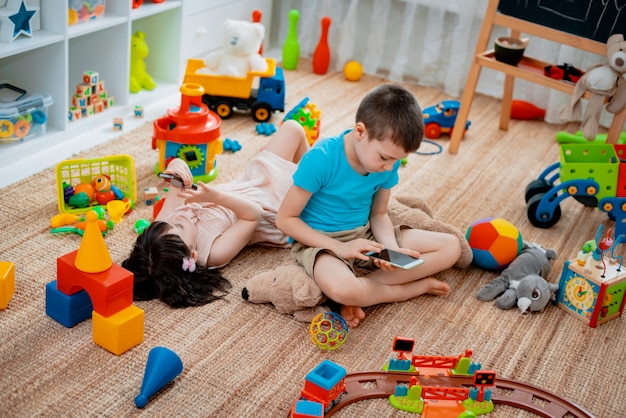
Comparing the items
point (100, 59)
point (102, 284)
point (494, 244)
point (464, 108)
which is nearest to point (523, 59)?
point (464, 108)

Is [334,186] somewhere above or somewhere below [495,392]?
above

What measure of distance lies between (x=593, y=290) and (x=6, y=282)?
1.25m

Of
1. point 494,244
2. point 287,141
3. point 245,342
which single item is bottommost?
point 245,342

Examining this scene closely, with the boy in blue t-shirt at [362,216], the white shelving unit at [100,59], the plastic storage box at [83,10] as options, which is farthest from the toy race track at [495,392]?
Answer: the plastic storage box at [83,10]

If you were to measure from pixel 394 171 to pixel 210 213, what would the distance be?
1.48 feet

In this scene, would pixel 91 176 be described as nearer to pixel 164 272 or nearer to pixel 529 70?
pixel 164 272

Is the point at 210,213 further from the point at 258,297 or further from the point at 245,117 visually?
the point at 245,117

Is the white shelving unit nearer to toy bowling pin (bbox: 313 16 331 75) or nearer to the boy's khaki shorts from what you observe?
toy bowling pin (bbox: 313 16 331 75)

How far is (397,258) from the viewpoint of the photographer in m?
1.61

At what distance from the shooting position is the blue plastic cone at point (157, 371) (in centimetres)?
134

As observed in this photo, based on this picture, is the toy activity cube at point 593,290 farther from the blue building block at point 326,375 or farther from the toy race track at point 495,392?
the blue building block at point 326,375

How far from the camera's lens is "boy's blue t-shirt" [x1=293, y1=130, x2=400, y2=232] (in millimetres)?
1639

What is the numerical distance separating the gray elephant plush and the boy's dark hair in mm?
460

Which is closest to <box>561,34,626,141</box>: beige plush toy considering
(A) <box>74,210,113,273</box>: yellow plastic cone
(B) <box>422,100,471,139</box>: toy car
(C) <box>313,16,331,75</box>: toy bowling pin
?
(B) <box>422,100,471,139</box>: toy car
